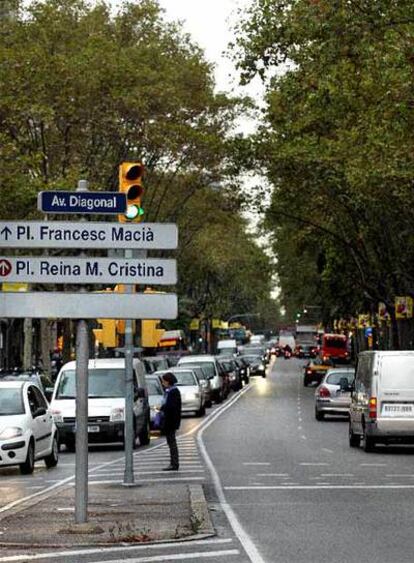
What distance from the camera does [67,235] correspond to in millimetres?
16953

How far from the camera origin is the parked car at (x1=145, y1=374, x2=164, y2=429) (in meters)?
42.2

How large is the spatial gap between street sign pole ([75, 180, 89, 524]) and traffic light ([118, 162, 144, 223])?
3.40m

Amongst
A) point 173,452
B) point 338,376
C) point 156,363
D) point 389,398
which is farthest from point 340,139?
point 173,452

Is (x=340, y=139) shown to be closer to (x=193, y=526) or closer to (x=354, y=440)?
(x=354, y=440)

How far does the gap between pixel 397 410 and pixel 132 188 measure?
12.8m

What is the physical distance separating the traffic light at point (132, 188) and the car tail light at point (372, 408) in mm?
12430

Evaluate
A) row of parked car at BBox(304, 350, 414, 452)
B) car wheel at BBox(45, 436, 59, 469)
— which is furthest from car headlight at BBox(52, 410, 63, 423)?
row of parked car at BBox(304, 350, 414, 452)

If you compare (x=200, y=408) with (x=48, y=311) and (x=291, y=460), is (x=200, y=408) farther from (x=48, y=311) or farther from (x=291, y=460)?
(x=48, y=311)

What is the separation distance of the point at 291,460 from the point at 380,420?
8.52 ft

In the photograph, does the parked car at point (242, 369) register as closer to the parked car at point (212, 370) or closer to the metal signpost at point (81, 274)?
the parked car at point (212, 370)

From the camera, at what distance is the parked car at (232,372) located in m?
78.3

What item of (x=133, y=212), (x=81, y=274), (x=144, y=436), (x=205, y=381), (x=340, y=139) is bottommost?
(x=144, y=436)

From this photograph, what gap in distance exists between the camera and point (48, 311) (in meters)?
Result: 16.6

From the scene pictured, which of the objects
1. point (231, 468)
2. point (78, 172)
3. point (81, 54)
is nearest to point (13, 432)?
point (231, 468)
